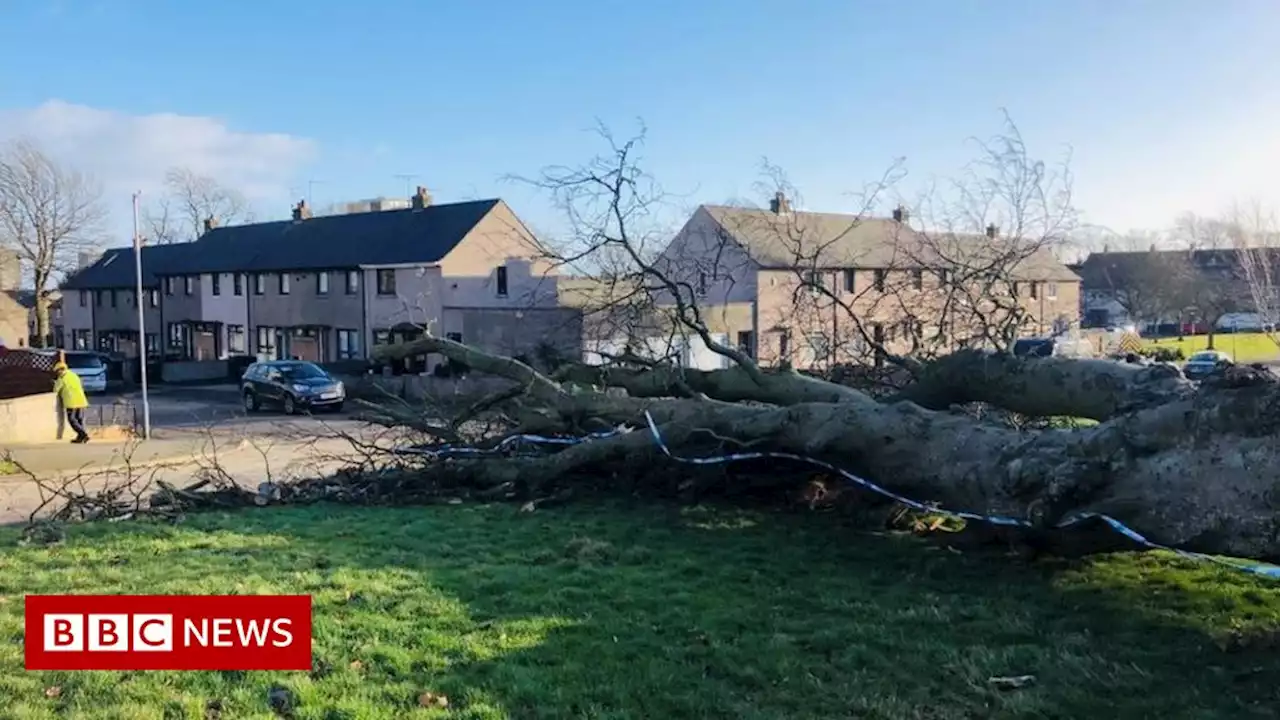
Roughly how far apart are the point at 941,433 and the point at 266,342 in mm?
42672

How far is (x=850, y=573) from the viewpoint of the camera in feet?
22.5

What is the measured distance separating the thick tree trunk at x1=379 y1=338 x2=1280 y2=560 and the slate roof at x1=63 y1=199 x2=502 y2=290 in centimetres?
2823

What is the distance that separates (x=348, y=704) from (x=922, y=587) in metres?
3.78

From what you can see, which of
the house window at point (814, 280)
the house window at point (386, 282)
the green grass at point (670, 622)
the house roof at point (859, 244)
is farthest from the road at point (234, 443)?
the house window at point (386, 282)

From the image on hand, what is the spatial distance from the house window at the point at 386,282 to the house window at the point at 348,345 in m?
2.32

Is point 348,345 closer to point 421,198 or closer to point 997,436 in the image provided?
point 421,198

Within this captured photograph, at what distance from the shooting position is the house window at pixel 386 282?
3912cm

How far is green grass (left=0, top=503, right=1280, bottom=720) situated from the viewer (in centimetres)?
431

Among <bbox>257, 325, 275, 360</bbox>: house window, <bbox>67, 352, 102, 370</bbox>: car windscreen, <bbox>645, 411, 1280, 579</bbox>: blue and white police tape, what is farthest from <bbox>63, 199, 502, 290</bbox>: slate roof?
<bbox>645, 411, 1280, 579</bbox>: blue and white police tape

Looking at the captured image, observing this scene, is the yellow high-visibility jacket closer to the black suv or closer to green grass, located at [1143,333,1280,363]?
the black suv

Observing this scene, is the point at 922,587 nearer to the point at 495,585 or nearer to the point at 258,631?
the point at 495,585

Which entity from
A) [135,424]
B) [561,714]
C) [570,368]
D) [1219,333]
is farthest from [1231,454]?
[1219,333]

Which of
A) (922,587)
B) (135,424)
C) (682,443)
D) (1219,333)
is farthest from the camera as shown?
(1219,333)

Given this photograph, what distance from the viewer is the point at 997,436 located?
6.89 meters
